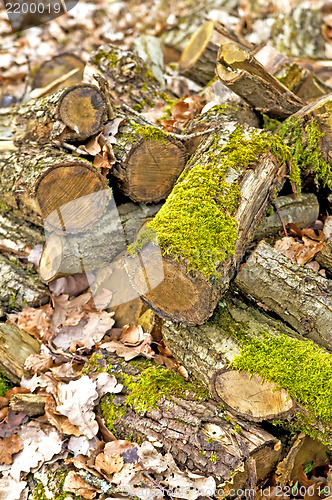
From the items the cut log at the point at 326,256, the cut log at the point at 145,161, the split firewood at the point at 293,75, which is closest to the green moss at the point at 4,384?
the cut log at the point at 145,161

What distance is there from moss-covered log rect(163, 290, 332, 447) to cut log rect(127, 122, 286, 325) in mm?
246

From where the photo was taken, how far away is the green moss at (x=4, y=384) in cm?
318

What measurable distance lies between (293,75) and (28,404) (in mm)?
3777

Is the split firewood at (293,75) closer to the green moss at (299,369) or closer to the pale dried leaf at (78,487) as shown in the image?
the green moss at (299,369)

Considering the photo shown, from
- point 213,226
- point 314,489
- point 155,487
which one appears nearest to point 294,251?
point 213,226

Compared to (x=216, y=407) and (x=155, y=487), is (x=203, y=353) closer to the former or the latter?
(x=216, y=407)

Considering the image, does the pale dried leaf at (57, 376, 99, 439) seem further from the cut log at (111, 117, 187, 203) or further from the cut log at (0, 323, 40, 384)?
the cut log at (111, 117, 187, 203)

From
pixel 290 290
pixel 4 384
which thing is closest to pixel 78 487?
pixel 4 384

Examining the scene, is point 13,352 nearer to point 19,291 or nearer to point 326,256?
point 19,291

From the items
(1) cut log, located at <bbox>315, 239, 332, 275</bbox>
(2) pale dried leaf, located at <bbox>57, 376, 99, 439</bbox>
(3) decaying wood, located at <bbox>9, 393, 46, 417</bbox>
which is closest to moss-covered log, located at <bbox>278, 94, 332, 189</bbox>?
(1) cut log, located at <bbox>315, 239, 332, 275</bbox>

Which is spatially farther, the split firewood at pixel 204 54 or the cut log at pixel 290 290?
the split firewood at pixel 204 54

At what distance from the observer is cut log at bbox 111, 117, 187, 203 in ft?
10.5

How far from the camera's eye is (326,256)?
3.06 m

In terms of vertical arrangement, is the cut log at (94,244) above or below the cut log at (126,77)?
below
